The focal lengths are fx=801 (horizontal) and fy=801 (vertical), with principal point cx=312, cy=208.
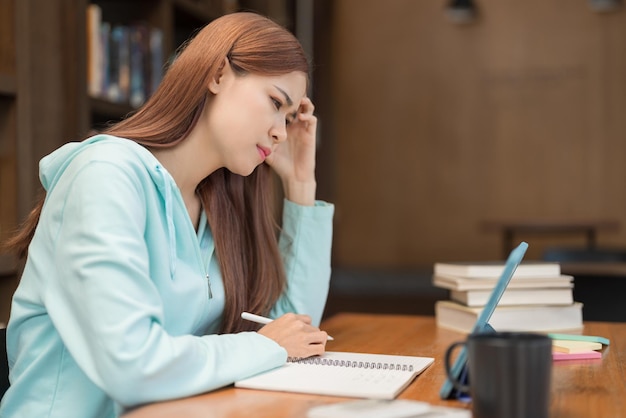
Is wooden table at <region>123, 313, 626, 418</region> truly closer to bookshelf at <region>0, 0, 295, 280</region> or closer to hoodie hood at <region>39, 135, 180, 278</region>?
hoodie hood at <region>39, 135, 180, 278</region>

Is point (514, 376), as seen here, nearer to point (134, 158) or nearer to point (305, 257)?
point (134, 158)

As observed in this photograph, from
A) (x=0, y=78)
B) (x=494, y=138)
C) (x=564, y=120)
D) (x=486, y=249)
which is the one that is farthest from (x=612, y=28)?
(x=0, y=78)

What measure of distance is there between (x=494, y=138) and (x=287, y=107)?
563 centimetres

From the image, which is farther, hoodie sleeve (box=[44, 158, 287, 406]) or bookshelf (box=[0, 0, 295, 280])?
bookshelf (box=[0, 0, 295, 280])

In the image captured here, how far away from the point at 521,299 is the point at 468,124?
5400 millimetres

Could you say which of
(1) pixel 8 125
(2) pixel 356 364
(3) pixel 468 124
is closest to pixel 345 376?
(2) pixel 356 364

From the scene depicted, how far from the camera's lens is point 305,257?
1.75 meters

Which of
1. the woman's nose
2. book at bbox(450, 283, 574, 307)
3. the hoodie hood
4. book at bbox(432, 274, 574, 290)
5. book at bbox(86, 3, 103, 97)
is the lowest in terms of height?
book at bbox(450, 283, 574, 307)

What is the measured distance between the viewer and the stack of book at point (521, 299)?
5.49 ft

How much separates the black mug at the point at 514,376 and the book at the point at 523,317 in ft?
2.58

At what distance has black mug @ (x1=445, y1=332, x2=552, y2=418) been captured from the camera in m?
0.84

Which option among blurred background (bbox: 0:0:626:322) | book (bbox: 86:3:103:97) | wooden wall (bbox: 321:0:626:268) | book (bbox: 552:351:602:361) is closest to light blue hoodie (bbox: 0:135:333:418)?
book (bbox: 552:351:602:361)

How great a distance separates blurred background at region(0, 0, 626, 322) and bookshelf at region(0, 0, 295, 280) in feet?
12.2

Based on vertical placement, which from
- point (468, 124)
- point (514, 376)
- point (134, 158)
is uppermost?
point (468, 124)
